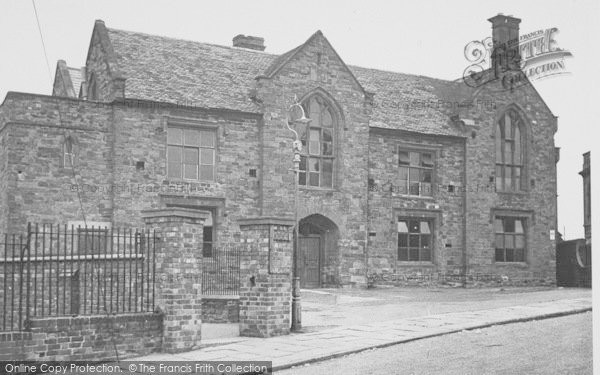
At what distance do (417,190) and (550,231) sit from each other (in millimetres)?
6748

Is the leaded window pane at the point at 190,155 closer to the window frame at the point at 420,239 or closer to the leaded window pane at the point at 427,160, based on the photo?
the window frame at the point at 420,239

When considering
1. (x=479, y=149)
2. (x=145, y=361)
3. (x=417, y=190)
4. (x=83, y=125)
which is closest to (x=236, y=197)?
(x=83, y=125)

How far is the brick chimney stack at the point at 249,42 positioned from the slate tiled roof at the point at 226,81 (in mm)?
2193

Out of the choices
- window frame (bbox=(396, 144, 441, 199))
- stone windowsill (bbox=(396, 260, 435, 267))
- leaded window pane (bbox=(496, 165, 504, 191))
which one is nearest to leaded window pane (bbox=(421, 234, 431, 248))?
stone windowsill (bbox=(396, 260, 435, 267))

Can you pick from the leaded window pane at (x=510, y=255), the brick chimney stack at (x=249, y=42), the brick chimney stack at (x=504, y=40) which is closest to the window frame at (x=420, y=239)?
the leaded window pane at (x=510, y=255)

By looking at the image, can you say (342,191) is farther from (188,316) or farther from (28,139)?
(188,316)

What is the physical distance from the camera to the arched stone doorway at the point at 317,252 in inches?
1070

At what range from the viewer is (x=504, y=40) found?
29734 mm

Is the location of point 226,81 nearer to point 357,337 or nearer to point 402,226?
point 402,226

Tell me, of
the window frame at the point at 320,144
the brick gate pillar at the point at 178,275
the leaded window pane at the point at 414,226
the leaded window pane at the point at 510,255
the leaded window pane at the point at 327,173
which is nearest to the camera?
the brick gate pillar at the point at 178,275

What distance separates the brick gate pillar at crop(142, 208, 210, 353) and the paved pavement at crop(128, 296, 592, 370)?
351mm

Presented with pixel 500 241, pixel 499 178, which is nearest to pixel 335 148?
pixel 499 178

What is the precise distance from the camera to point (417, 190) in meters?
29.5

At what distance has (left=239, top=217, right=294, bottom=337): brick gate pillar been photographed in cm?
1446
